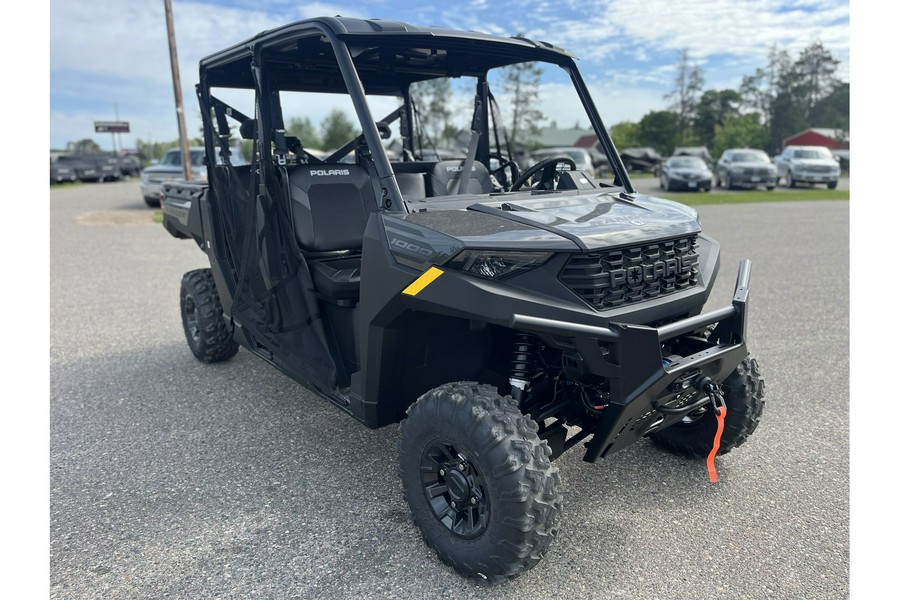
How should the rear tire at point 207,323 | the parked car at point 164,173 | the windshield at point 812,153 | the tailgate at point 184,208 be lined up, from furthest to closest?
the windshield at point 812,153 → the parked car at point 164,173 → the rear tire at point 207,323 → the tailgate at point 184,208

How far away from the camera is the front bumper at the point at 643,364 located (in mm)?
2291

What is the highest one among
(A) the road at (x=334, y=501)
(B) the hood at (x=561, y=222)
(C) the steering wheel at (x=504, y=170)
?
(C) the steering wheel at (x=504, y=170)

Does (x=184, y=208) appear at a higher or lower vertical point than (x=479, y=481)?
higher

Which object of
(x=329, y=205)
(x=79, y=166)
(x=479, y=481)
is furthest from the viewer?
(x=79, y=166)

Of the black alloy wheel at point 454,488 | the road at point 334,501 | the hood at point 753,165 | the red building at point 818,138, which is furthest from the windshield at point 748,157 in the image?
the red building at point 818,138

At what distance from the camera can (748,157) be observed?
23219mm

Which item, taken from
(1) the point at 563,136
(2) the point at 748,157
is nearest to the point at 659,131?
(1) the point at 563,136

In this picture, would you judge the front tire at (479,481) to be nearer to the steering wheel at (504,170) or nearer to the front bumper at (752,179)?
the steering wheel at (504,170)

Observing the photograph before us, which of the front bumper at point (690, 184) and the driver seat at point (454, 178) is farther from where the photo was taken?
the front bumper at point (690, 184)

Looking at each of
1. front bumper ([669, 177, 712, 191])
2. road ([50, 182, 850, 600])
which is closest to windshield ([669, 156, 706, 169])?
front bumper ([669, 177, 712, 191])

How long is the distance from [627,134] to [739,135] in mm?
14048

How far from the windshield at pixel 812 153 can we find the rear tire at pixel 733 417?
81.4 ft

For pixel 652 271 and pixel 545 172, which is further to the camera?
pixel 545 172

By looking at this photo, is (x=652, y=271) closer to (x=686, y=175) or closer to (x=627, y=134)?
(x=686, y=175)
